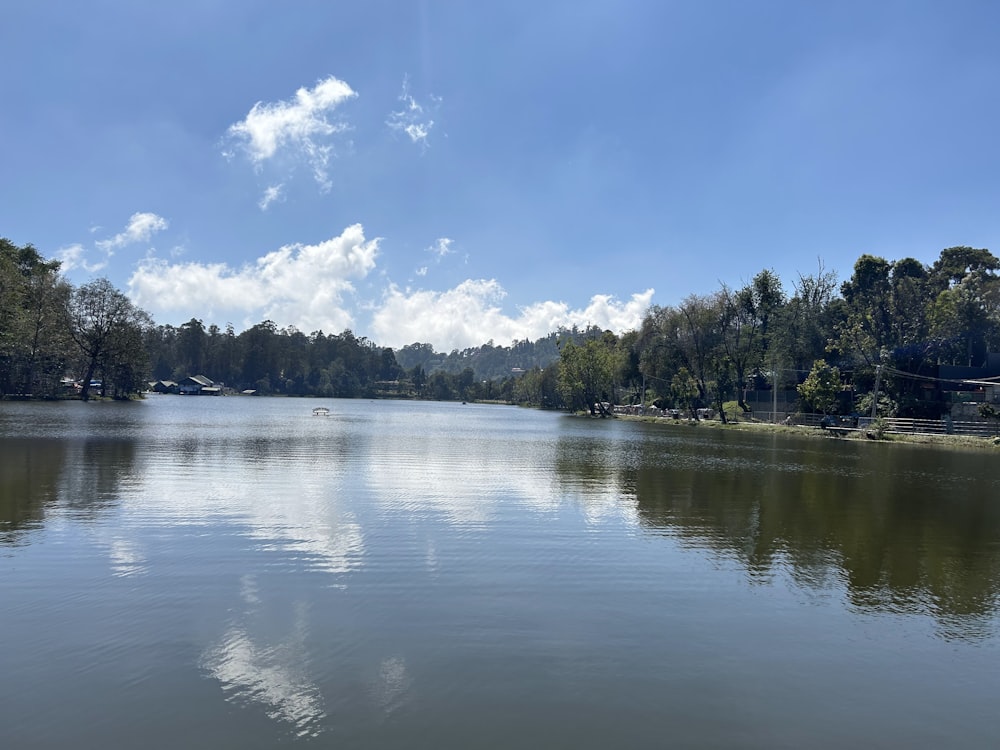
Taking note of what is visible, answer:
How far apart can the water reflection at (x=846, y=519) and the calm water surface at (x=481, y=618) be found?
107 millimetres

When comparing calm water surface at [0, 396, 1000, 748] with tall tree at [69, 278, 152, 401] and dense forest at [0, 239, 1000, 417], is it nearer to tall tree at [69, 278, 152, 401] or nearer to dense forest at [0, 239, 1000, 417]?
dense forest at [0, 239, 1000, 417]

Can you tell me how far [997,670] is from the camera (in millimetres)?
8211

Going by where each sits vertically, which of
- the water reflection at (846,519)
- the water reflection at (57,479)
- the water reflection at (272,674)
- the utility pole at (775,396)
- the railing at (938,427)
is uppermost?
the utility pole at (775,396)

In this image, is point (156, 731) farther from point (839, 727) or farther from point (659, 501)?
point (659, 501)

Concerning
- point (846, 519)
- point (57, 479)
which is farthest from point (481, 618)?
point (57, 479)

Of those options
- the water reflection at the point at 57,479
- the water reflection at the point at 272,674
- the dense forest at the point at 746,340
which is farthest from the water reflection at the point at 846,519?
the dense forest at the point at 746,340

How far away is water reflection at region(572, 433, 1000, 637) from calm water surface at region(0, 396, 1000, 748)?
11cm

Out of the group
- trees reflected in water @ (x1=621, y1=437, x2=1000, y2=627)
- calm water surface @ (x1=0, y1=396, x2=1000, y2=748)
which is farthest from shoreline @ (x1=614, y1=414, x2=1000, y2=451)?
calm water surface @ (x1=0, y1=396, x2=1000, y2=748)

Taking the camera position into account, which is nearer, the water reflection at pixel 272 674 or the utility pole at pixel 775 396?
the water reflection at pixel 272 674

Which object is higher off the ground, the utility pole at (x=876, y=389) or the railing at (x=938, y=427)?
the utility pole at (x=876, y=389)

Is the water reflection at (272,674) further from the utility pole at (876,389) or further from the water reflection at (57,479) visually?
the utility pole at (876,389)

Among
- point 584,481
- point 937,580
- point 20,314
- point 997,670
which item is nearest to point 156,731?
point 997,670

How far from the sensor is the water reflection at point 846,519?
1157 cm

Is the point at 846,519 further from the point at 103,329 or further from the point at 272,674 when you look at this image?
the point at 103,329
